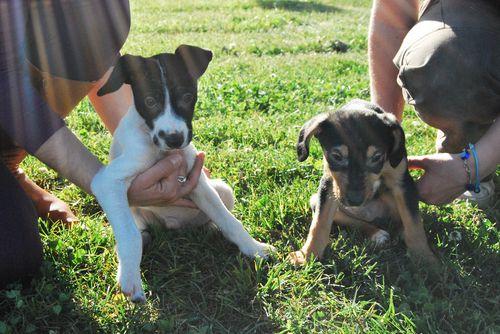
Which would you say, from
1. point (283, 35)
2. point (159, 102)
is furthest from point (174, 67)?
point (283, 35)

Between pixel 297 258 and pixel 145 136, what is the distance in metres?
1.10

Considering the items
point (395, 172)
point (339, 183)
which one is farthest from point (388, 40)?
point (339, 183)

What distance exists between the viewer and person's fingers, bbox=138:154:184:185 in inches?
→ 128

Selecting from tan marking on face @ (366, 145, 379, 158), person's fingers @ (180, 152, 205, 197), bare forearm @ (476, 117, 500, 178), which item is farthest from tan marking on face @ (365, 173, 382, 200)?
person's fingers @ (180, 152, 205, 197)

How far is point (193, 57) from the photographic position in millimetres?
3264

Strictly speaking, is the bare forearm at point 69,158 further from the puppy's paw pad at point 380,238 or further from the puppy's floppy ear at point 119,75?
the puppy's paw pad at point 380,238

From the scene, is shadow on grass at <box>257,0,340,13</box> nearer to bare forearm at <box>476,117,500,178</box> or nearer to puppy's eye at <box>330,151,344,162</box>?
bare forearm at <box>476,117,500,178</box>

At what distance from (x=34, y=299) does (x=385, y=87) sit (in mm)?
2774

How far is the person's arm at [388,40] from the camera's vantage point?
4355 mm

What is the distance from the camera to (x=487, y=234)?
3.58 m

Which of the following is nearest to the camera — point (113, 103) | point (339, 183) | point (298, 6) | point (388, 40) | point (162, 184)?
point (339, 183)

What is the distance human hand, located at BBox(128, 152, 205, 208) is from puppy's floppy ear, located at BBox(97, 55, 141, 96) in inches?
19.0

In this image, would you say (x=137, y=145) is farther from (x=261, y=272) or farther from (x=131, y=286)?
(x=261, y=272)

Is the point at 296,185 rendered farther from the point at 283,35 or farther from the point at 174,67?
the point at 283,35
